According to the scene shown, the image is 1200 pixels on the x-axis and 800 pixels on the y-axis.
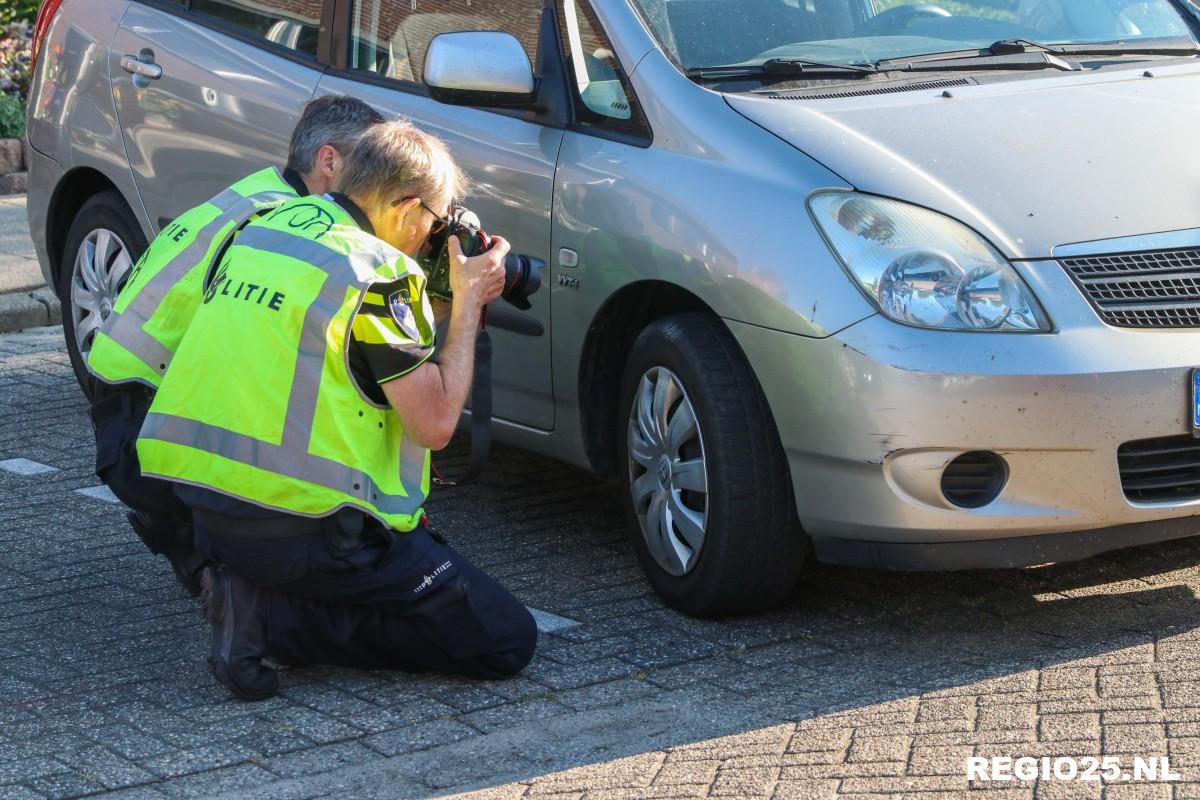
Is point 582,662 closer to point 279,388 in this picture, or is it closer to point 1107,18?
point 279,388

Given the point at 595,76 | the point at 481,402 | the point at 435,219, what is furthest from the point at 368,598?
the point at 595,76

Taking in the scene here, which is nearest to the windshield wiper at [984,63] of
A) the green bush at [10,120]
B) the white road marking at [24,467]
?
the white road marking at [24,467]

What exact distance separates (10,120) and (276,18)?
239 inches

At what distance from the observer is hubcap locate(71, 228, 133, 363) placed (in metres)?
6.30

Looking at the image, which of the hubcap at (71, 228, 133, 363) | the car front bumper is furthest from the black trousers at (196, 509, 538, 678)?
the hubcap at (71, 228, 133, 363)

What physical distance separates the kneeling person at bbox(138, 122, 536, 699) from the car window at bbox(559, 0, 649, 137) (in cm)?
55

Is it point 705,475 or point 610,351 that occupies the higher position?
point 610,351

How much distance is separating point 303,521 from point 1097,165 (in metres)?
1.97

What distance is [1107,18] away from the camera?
16.5 ft

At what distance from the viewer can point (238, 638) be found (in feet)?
12.9

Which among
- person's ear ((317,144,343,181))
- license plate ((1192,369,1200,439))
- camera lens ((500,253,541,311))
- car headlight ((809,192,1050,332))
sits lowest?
license plate ((1192,369,1200,439))

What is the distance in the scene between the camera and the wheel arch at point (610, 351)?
14.5 feet

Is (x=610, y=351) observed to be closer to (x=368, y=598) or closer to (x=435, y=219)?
(x=435, y=219)

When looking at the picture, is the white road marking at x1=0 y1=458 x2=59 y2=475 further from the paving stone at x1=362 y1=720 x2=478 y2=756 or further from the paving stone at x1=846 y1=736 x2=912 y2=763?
the paving stone at x1=846 y1=736 x2=912 y2=763
